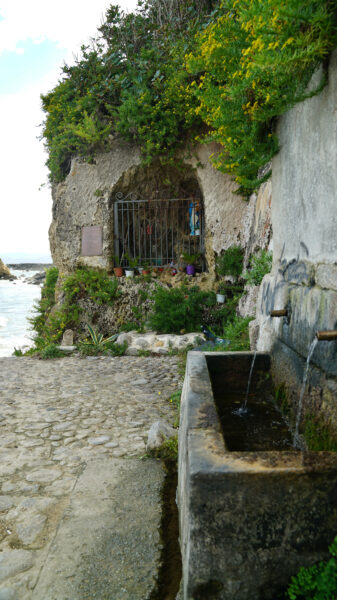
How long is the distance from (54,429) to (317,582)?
310 cm

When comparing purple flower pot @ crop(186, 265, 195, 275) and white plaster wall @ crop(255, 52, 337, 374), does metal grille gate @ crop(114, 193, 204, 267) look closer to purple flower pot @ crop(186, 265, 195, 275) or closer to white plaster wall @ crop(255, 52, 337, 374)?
purple flower pot @ crop(186, 265, 195, 275)

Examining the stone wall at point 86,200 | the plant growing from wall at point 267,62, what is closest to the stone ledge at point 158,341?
the stone wall at point 86,200

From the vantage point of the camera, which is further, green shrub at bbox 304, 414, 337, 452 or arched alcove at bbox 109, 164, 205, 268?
arched alcove at bbox 109, 164, 205, 268

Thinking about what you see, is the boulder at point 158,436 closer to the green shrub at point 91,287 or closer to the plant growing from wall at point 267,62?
the plant growing from wall at point 267,62

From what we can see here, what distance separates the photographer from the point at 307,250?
103 inches

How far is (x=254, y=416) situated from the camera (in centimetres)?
282

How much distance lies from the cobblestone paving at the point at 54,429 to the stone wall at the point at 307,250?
1.59 m

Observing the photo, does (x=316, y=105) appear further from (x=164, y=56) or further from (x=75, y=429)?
(x=164, y=56)

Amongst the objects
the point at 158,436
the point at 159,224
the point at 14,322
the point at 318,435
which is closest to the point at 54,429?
the point at 158,436

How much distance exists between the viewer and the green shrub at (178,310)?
795 cm

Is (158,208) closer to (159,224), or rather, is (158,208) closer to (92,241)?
(159,224)

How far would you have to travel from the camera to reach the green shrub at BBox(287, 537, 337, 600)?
4.08ft

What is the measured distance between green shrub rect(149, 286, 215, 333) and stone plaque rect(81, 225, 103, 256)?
2352mm

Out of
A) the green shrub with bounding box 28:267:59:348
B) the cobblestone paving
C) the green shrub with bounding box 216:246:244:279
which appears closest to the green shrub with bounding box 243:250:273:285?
the cobblestone paving
